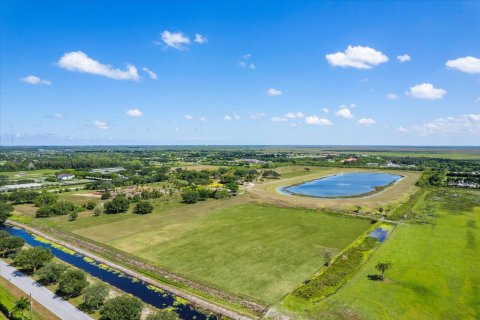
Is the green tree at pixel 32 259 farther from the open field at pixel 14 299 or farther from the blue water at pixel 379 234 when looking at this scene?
the blue water at pixel 379 234

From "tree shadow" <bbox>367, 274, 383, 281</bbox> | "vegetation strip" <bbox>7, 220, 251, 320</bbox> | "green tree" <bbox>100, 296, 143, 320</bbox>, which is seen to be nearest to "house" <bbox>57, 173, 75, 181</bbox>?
"vegetation strip" <bbox>7, 220, 251, 320</bbox>

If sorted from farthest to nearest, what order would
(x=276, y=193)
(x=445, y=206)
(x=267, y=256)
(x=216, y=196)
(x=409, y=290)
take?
(x=276, y=193) < (x=216, y=196) < (x=445, y=206) < (x=267, y=256) < (x=409, y=290)

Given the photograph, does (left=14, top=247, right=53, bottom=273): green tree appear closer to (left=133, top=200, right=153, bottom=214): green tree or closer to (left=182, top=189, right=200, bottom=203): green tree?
(left=133, top=200, right=153, bottom=214): green tree

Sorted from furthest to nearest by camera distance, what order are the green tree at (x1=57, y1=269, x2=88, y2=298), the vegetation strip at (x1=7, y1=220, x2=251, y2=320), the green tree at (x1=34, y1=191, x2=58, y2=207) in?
the green tree at (x1=34, y1=191, x2=58, y2=207)
the green tree at (x1=57, y1=269, x2=88, y2=298)
the vegetation strip at (x1=7, y1=220, x2=251, y2=320)

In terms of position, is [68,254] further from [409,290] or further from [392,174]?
[392,174]

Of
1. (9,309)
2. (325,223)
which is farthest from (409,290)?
(9,309)
